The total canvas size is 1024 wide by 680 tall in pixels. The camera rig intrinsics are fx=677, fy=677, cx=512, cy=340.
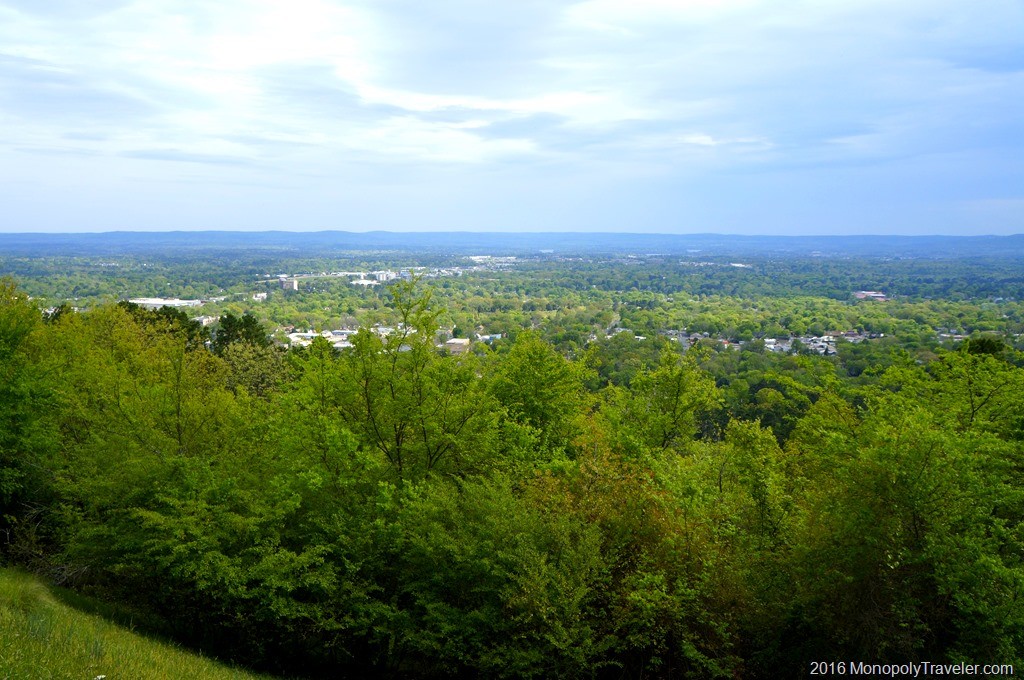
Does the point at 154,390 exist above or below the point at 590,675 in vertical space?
above

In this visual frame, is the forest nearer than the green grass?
No

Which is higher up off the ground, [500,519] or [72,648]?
[500,519]

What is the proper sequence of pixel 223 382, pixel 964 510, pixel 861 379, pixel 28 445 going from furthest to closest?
pixel 861 379
pixel 223 382
pixel 28 445
pixel 964 510

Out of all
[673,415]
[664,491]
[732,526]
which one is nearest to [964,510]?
[732,526]

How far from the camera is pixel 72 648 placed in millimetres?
9320

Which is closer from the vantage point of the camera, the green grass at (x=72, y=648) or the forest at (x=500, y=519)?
the green grass at (x=72, y=648)

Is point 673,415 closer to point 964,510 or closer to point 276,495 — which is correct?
point 964,510

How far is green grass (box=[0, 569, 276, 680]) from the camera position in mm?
8523

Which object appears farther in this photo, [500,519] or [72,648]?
[500,519]

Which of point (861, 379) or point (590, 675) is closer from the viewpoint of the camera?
point (590, 675)

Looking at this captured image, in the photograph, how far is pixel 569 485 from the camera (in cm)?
1491

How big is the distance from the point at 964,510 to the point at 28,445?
22514mm

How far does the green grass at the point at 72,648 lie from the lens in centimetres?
852

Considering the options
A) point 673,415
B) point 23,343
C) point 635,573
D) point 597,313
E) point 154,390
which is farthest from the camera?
point 597,313
